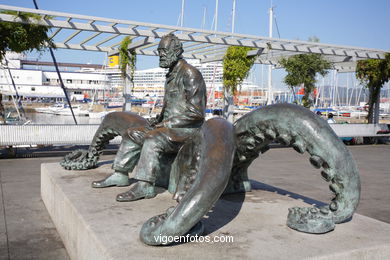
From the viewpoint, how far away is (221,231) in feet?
10.4

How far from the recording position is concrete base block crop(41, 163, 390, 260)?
271 centimetres

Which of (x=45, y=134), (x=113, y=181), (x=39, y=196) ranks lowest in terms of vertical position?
(x=39, y=196)

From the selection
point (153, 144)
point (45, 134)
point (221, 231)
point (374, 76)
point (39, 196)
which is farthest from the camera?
point (374, 76)

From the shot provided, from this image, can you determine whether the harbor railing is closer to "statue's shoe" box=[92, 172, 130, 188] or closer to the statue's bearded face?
"statue's shoe" box=[92, 172, 130, 188]

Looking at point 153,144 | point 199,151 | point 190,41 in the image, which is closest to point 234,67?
point 190,41

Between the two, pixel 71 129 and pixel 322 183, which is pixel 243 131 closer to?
pixel 322 183

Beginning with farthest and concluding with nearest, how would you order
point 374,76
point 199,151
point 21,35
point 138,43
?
point 374,76 < point 138,43 < point 21,35 < point 199,151

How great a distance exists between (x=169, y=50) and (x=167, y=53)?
4 cm

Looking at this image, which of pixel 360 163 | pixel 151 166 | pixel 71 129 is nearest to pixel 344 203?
pixel 151 166

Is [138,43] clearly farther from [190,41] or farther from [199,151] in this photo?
[199,151]

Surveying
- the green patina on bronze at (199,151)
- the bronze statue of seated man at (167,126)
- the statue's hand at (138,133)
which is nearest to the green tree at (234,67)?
the green patina on bronze at (199,151)

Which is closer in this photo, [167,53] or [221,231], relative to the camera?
[221,231]

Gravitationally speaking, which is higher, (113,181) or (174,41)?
(174,41)
